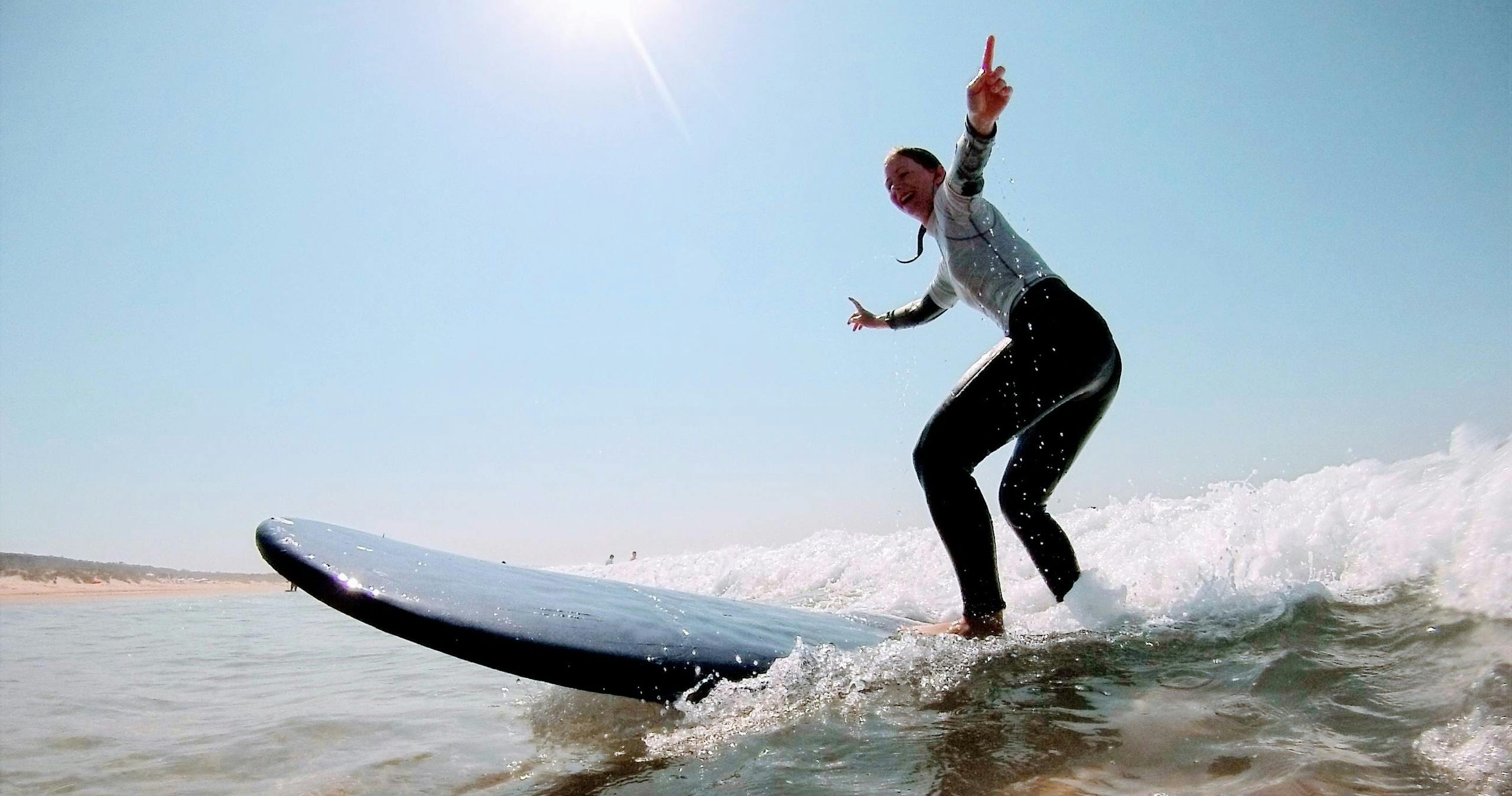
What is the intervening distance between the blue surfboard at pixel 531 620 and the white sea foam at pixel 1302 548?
1258mm

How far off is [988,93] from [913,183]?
55 cm

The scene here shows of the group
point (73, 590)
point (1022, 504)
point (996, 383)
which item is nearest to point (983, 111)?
point (996, 383)

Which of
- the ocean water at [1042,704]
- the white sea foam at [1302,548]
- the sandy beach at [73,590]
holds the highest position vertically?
the white sea foam at [1302,548]

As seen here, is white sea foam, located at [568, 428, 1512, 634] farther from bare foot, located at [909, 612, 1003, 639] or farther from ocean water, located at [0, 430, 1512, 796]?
bare foot, located at [909, 612, 1003, 639]

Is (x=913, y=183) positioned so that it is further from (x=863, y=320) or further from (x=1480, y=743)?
(x=1480, y=743)

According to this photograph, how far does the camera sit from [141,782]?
189cm

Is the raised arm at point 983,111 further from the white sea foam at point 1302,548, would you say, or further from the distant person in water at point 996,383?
the white sea foam at point 1302,548

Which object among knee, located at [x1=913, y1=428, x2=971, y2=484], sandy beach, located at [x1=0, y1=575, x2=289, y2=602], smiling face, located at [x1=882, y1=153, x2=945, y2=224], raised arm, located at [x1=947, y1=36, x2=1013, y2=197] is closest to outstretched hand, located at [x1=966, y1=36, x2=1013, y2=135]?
raised arm, located at [x1=947, y1=36, x2=1013, y2=197]

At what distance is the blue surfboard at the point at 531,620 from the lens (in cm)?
179

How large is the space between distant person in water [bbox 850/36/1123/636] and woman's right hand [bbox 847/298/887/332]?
872mm

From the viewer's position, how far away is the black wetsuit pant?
8.75ft

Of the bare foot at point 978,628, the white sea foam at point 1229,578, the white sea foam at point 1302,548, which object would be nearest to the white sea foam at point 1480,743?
the white sea foam at point 1229,578

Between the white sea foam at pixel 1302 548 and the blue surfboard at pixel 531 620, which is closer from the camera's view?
the blue surfboard at pixel 531 620

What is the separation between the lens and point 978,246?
9.30 feet
